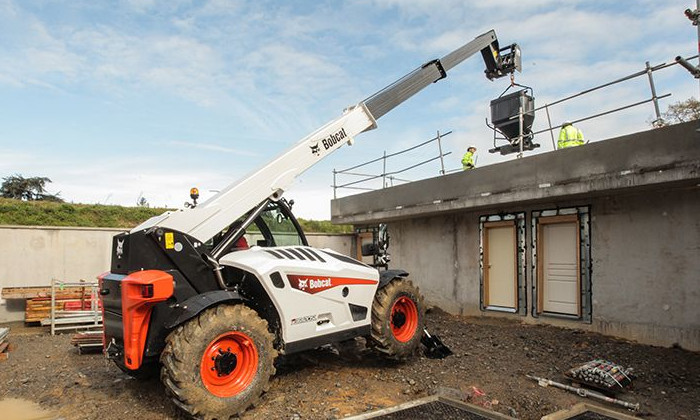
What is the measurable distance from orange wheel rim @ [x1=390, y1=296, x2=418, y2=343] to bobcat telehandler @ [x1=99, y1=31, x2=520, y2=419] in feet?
0.11

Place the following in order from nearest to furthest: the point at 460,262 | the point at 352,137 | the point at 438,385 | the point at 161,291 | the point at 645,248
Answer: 1. the point at 161,291
2. the point at 438,385
3. the point at 352,137
4. the point at 645,248
5. the point at 460,262

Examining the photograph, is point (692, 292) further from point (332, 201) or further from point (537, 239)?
point (332, 201)

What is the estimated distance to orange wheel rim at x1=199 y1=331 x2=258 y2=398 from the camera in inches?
195

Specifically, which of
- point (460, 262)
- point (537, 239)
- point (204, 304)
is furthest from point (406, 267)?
point (204, 304)

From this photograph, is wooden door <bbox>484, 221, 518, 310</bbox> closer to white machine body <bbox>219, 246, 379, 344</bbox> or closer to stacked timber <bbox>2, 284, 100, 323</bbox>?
white machine body <bbox>219, 246, 379, 344</bbox>

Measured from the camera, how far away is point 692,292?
796 centimetres

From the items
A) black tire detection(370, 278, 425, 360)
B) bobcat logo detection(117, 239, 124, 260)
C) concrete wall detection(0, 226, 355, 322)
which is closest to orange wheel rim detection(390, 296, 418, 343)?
black tire detection(370, 278, 425, 360)

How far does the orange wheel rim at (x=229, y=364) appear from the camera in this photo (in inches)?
195

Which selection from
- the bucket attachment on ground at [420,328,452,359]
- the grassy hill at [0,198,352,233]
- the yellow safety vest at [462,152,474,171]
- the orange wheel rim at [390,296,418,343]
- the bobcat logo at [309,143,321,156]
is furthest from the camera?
the grassy hill at [0,198,352,233]

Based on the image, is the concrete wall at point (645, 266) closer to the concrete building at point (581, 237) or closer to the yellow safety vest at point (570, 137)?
the concrete building at point (581, 237)

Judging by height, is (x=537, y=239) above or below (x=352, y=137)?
below

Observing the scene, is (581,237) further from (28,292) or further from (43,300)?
(28,292)

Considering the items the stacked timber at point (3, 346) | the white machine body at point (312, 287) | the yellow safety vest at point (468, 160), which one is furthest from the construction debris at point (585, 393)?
the stacked timber at point (3, 346)

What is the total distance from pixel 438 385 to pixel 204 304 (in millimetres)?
Answer: 3286
